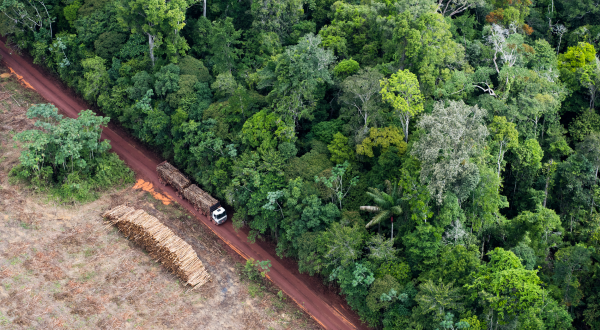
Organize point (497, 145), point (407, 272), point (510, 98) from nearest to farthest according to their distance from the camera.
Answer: point (407, 272), point (497, 145), point (510, 98)

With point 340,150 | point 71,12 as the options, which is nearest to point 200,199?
point 340,150

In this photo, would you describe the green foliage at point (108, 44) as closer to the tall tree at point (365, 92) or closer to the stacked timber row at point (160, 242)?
the stacked timber row at point (160, 242)

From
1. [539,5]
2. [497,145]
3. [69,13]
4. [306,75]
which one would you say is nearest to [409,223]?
[497,145]

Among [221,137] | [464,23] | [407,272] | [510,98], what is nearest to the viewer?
[407,272]

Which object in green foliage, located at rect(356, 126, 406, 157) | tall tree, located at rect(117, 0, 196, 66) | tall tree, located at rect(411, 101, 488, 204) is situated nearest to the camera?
tall tree, located at rect(411, 101, 488, 204)

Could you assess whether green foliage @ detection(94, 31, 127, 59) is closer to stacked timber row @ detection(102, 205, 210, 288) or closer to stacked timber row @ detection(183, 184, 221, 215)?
stacked timber row @ detection(102, 205, 210, 288)

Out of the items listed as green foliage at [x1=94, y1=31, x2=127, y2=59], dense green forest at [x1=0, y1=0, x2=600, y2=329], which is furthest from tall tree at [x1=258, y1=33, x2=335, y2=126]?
green foliage at [x1=94, y1=31, x2=127, y2=59]

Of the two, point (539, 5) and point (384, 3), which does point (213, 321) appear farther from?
point (539, 5)
